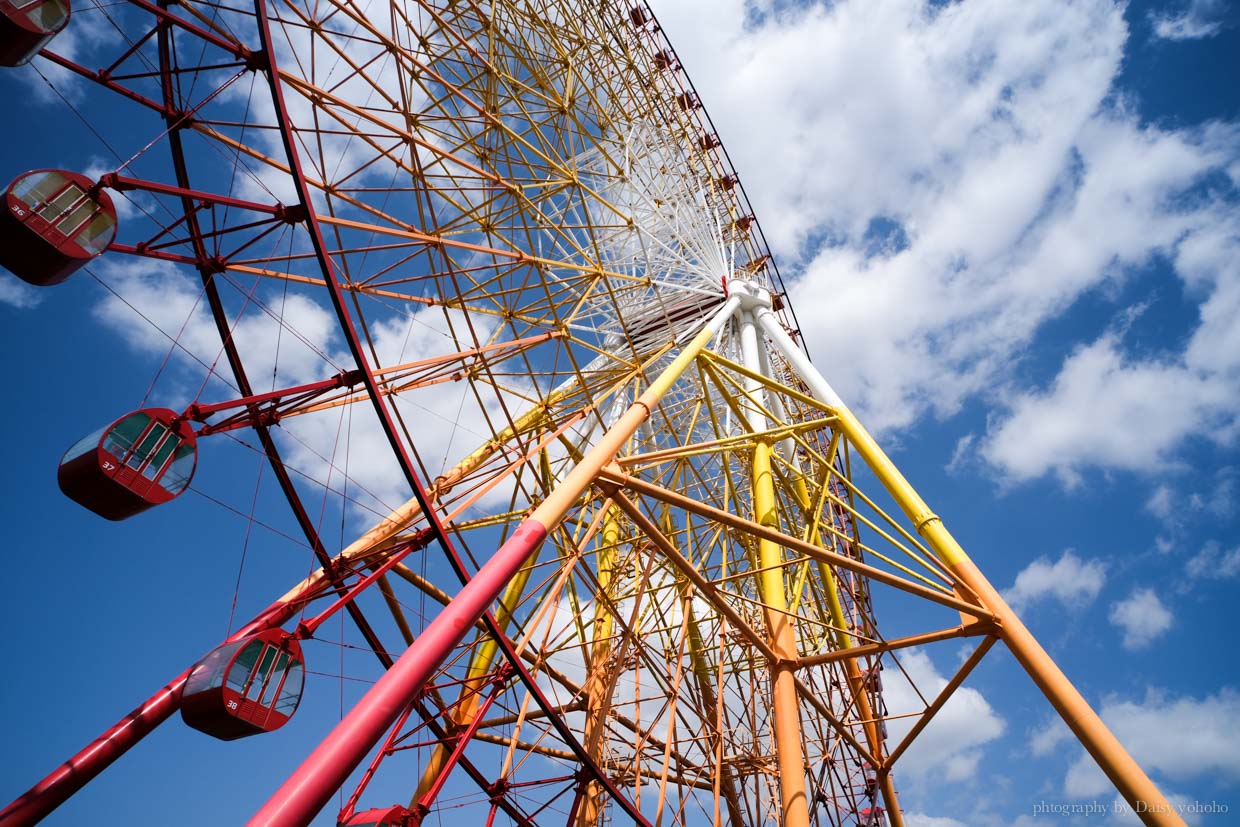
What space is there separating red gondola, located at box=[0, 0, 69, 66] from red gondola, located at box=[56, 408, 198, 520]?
178 inches

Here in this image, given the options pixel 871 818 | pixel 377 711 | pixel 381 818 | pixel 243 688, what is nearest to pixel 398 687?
pixel 377 711

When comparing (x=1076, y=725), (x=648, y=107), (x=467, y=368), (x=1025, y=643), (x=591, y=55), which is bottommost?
(x=1076, y=725)

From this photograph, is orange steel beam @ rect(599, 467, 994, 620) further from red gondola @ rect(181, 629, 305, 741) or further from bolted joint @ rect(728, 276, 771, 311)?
bolted joint @ rect(728, 276, 771, 311)

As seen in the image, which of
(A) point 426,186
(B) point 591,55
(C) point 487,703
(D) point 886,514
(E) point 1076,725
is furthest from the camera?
(B) point 591,55

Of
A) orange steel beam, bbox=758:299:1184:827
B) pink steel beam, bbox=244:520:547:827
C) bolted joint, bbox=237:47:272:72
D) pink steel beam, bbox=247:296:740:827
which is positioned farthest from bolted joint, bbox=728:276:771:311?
pink steel beam, bbox=244:520:547:827

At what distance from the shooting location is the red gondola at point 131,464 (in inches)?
391

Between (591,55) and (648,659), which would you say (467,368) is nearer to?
(648,659)

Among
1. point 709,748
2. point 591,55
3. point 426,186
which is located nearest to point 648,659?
point 709,748

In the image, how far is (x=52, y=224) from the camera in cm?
974

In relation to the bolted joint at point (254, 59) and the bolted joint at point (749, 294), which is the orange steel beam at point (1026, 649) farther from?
the bolted joint at point (254, 59)

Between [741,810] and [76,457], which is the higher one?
[741,810]

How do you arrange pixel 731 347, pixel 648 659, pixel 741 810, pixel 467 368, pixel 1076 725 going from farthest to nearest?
pixel 741 810, pixel 731 347, pixel 648 659, pixel 467 368, pixel 1076 725

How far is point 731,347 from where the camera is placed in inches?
805

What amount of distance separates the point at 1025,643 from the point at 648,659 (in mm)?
8286
